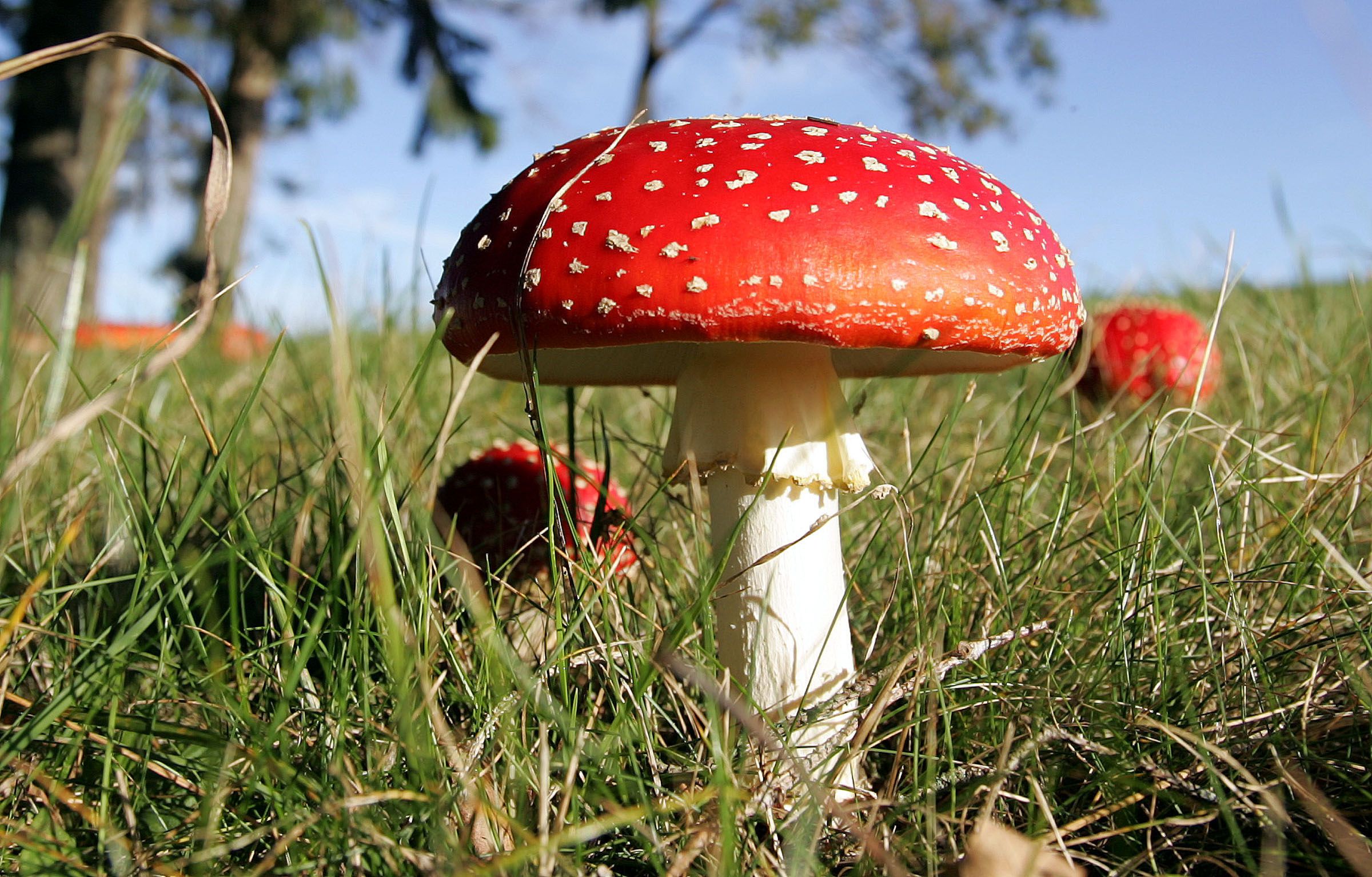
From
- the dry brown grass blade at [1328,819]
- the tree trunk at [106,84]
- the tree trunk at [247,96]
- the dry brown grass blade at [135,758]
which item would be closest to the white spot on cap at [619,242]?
the dry brown grass blade at [135,758]

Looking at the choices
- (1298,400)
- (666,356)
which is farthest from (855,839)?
(1298,400)

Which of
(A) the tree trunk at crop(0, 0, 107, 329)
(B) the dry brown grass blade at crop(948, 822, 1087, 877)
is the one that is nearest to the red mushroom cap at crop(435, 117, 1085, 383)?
(B) the dry brown grass blade at crop(948, 822, 1087, 877)

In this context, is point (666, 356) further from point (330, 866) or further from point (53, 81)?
point (53, 81)

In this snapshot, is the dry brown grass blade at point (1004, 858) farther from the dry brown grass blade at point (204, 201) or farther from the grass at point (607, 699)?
the dry brown grass blade at point (204, 201)

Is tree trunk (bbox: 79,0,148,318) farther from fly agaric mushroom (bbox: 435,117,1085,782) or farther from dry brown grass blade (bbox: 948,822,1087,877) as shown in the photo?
dry brown grass blade (bbox: 948,822,1087,877)

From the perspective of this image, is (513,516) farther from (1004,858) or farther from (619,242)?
(1004,858)

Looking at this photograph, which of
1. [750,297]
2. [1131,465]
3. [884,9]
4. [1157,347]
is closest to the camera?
[750,297]
